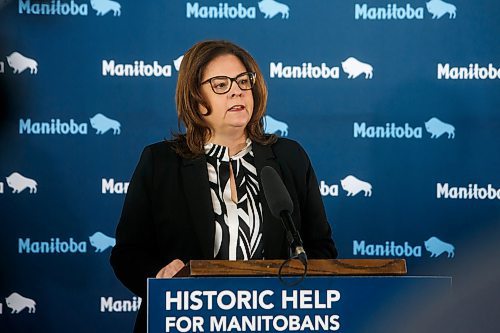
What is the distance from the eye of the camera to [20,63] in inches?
161

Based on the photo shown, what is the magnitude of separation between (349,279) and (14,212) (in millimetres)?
2680

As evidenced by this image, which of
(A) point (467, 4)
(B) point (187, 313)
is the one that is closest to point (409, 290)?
(B) point (187, 313)

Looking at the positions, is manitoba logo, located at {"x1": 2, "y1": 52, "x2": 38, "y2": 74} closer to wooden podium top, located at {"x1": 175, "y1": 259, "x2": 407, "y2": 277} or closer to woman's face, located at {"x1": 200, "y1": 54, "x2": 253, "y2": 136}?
woman's face, located at {"x1": 200, "y1": 54, "x2": 253, "y2": 136}

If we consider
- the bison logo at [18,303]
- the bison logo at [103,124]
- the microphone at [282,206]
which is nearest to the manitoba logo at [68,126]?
the bison logo at [103,124]

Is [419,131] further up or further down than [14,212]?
further up

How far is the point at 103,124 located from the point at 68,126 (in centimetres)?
17

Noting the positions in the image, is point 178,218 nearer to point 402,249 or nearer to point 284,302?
point 284,302

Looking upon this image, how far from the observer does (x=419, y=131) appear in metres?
4.20

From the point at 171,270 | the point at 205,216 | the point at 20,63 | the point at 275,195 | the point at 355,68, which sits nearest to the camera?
the point at 275,195

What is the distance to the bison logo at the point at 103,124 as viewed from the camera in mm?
4137

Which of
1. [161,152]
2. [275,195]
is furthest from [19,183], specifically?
[275,195]

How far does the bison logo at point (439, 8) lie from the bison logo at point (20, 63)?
1.98 metres

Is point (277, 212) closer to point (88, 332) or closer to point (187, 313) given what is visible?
point (187, 313)

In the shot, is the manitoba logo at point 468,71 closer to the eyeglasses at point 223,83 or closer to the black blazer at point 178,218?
the black blazer at point 178,218
